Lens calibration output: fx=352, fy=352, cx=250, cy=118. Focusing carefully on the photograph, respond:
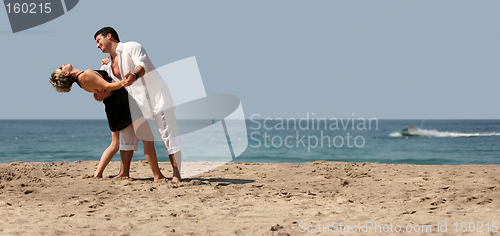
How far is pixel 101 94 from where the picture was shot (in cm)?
426

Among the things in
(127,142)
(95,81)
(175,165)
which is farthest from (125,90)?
(175,165)

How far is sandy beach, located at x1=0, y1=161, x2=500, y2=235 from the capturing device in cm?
264

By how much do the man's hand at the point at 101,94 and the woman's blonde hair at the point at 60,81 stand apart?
0.31 m

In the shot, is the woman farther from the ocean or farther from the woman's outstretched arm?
the ocean

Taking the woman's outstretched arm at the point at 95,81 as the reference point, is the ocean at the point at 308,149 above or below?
below

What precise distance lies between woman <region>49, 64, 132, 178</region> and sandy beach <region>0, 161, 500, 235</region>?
2.49 feet

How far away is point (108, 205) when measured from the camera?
3268 mm

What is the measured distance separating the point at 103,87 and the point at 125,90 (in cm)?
29

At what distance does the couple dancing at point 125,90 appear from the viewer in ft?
13.1

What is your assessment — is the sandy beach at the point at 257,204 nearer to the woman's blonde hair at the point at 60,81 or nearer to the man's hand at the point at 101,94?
the man's hand at the point at 101,94

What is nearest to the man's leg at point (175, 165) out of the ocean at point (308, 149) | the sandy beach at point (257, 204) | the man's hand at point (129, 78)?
the sandy beach at point (257, 204)

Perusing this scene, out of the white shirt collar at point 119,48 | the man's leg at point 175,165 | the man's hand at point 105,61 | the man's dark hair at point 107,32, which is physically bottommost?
the man's leg at point 175,165

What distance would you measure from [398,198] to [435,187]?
2.60 feet

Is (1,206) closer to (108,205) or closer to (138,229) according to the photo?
(108,205)
